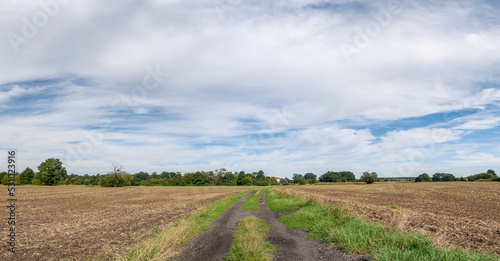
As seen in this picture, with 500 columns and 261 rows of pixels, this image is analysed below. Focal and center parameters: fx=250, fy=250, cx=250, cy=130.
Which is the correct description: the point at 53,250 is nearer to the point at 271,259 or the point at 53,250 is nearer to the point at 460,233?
the point at 271,259

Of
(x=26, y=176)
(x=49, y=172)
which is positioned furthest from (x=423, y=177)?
(x=26, y=176)

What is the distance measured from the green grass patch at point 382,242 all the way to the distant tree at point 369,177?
142489 millimetres

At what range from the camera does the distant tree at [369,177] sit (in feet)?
470

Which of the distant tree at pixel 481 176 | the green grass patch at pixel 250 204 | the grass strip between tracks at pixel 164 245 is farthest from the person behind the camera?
the distant tree at pixel 481 176

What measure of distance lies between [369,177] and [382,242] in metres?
149

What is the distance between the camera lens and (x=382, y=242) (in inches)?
434

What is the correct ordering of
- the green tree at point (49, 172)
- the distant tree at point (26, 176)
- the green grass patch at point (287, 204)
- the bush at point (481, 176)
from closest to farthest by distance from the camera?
1. the green grass patch at point (287, 204)
2. the green tree at point (49, 172)
3. the bush at point (481, 176)
4. the distant tree at point (26, 176)

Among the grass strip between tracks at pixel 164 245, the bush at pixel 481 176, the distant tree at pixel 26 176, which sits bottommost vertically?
the bush at pixel 481 176

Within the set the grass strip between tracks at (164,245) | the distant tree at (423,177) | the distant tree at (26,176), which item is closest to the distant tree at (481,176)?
the distant tree at (423,177)

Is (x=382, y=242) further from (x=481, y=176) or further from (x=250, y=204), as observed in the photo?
(x=481, y=176)

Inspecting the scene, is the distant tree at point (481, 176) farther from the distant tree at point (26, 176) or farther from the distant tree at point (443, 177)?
the distant tree at point (26, 176)

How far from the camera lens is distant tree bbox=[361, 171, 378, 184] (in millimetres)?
143250

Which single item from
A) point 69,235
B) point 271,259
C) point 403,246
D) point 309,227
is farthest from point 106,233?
point 403,246

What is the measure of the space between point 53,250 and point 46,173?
131467 mm
